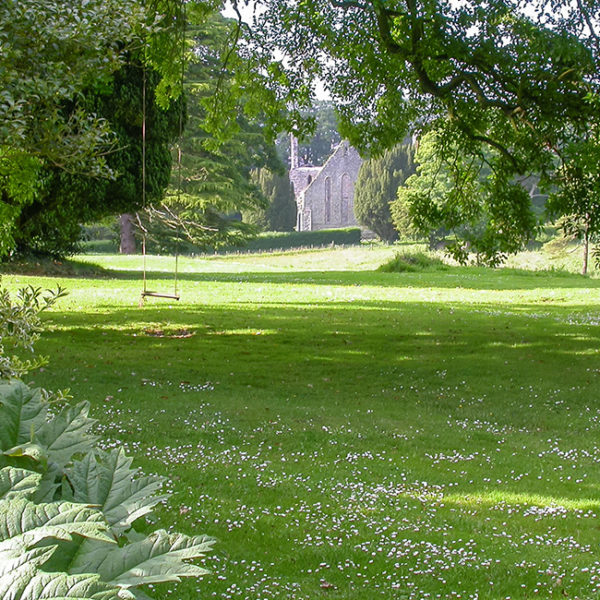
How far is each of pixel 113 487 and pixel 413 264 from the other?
38.6m

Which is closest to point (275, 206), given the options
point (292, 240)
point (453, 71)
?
point (292, 240)

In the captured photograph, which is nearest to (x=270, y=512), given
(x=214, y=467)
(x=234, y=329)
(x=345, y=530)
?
(x=345, y=530)

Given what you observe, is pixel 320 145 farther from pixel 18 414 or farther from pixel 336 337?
pixel 18 414

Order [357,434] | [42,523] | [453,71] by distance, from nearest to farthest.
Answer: [42,523] < [357,434] < [453,71]

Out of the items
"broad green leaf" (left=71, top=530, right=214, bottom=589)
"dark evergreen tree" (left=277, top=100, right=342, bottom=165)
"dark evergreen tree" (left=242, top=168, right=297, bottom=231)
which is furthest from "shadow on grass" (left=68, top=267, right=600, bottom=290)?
"dark evergreen tree" (left=277, top=100, right=342, bottom=165)

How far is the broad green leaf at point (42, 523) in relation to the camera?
121 centimetres

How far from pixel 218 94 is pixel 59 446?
51.1ft

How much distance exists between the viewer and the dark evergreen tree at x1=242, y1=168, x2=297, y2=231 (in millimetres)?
75938

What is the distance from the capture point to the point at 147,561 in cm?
132

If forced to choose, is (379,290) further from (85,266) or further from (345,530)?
(345,530)

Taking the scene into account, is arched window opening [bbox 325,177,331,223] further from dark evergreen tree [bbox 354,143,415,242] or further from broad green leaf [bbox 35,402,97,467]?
broad green leaf [bbox 35,402,97,467]

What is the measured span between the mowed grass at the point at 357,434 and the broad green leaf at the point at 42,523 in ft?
10.5

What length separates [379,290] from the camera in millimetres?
27906

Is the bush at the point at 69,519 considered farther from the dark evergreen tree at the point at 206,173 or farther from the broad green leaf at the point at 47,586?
the dark evergreen tree at the point at 206,173
